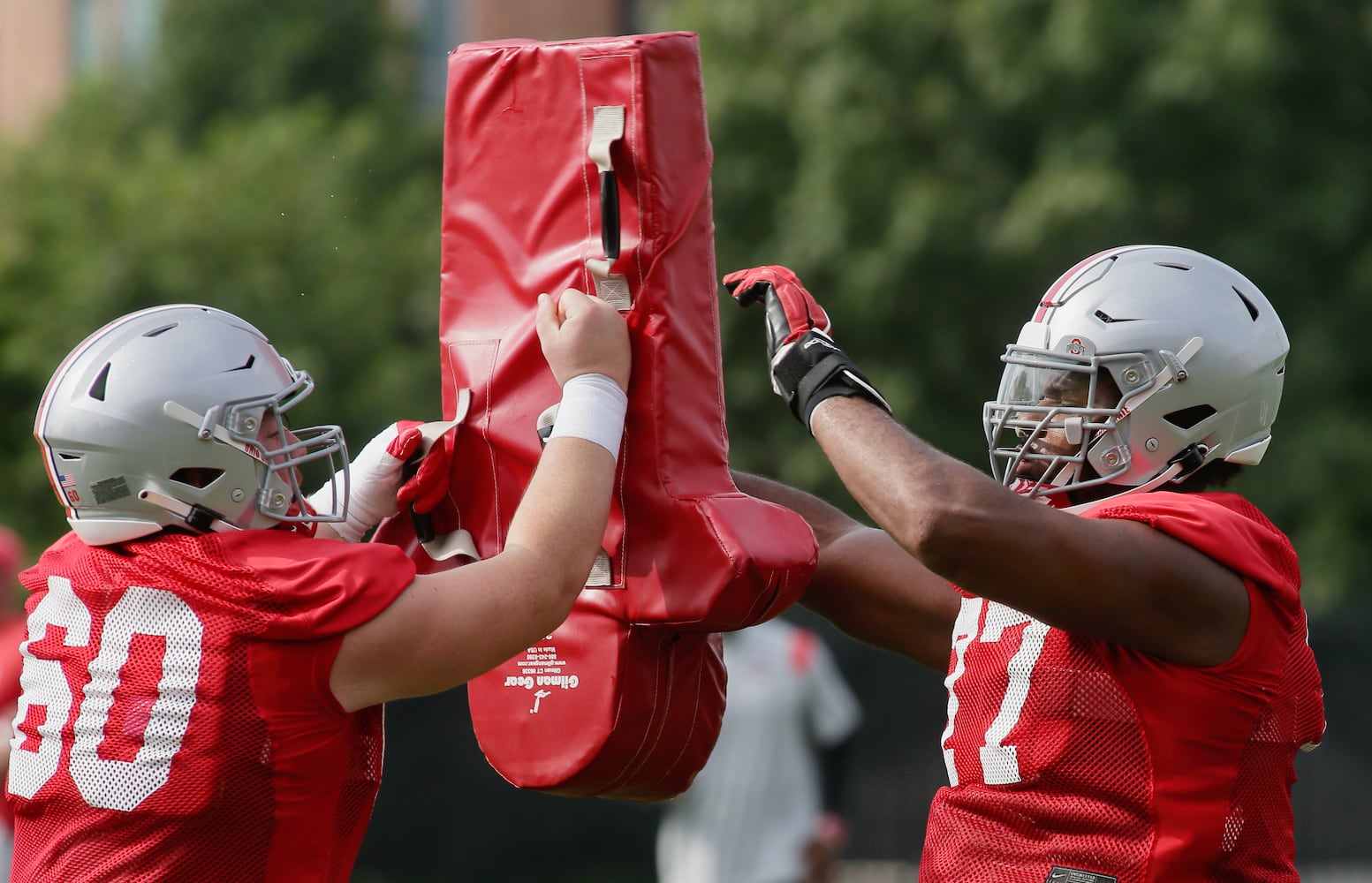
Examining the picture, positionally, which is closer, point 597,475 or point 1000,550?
point 1000,550

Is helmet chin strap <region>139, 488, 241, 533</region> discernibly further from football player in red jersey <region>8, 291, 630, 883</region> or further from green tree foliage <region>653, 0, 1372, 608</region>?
green tree foliage <region>653, 0, 1372, 608</region>

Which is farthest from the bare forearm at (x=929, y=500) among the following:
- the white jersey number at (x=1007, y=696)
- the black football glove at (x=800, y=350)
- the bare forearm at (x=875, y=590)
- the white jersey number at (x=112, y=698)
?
the white jersey number at (x=112, y=698)

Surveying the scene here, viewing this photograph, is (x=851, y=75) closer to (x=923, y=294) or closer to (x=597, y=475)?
(x=923, y=294)

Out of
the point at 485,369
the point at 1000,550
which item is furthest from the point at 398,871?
the point at 1000,550

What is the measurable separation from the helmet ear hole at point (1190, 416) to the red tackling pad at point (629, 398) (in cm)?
78

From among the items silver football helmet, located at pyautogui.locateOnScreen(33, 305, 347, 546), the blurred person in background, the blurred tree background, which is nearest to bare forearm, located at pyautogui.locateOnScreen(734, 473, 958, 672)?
silver football helmet, located at pyautogui.locateOnScreen(33, 305, 347, 546)

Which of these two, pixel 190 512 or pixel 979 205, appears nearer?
pixel 190 512

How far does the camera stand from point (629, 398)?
11.5ft

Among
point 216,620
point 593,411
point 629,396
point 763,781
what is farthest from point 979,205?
point 216,620

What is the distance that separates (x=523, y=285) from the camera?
3602mm

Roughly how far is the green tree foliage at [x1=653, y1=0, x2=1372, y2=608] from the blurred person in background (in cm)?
561

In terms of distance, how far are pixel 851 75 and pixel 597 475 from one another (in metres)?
11.9

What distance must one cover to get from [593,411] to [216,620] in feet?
2.58

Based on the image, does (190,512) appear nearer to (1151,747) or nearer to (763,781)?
(1151,747)
